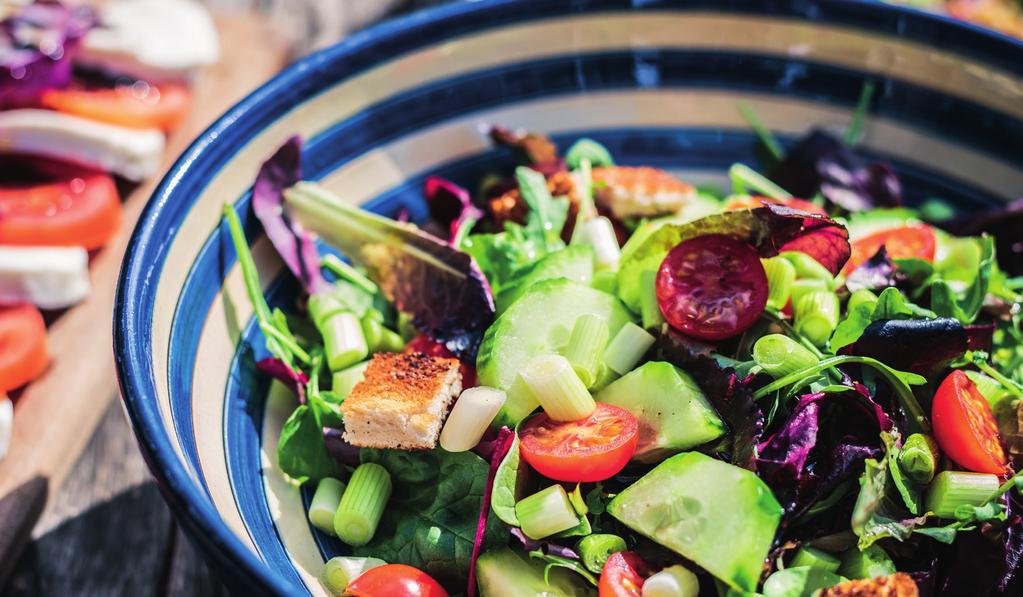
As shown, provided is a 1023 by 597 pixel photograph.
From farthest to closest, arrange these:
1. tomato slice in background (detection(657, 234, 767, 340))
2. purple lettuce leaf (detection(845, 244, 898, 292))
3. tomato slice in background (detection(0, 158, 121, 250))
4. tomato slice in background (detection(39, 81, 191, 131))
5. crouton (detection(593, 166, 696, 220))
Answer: tomato slice in background (detection(39, 81, 191, 131)), tomato slice in background (detection(0, 158, 121, 250)), crouton (detection(593, 166, 696, 220)), purple lettuce leaf (detection(845, 244, 898, 292)), tomato slice in background (detection(657, 234, 767, 340))

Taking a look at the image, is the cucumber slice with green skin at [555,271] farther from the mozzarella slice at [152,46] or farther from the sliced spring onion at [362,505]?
the mozzarella slice at [152,46]

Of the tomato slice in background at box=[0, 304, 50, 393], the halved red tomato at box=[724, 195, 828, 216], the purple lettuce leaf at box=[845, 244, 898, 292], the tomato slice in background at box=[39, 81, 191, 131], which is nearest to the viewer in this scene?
the purple lettuce leaf at box=[845, 244, 898, 292]

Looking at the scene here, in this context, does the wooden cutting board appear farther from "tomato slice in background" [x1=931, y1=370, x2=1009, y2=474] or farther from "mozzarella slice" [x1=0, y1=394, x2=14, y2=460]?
"tomato slice in background" [x1=931, y1=370, x2=1009, y2=474]

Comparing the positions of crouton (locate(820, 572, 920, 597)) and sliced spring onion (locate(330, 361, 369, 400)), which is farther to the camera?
sliced spring onion (locate(330, 361, 369, 400))

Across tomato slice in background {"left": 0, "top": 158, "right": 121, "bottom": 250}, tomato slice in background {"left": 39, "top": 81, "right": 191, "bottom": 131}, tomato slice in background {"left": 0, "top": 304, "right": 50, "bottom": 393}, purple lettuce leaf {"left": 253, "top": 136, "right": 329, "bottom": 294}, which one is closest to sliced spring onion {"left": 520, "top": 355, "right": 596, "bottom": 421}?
purple lettuce leaf {"left": 253, "top": 136, "right": 329, "bottom": 294}

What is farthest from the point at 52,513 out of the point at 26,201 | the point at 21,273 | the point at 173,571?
the point at 26,201

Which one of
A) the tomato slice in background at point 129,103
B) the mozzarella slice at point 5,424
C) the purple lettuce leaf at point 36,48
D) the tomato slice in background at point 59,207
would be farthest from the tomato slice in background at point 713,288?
the purple lettuce leaf at point 36,48

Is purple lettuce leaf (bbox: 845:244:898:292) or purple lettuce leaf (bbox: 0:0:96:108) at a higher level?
purple lettuce leaf (bbox: 845:244:898:292)
